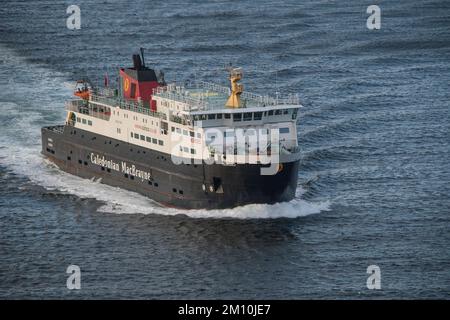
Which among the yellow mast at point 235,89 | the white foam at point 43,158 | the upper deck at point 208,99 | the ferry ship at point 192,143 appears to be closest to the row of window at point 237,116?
the ferry ship at point 192,143

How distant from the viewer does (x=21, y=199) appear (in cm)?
9738

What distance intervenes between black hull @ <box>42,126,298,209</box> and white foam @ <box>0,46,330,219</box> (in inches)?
25.1

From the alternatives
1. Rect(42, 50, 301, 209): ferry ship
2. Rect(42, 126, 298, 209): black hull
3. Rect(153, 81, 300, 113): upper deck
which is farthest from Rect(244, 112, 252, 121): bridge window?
Rect(42, 126, 298, 209): black hull

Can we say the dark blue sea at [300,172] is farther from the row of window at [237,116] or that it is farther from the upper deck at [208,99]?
the upper deck at [208,99]

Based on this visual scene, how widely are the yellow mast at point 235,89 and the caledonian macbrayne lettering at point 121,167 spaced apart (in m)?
8.86

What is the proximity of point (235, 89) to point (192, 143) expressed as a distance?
493 cm

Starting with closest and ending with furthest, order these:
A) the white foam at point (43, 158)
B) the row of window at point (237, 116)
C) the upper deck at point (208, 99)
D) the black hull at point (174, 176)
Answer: the black hull at point (174, 176) < the row of window at point (237, 116) < the white foam at point (43, 158) < the upper deck at point (208, 99)

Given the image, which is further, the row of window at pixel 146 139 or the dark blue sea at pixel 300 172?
the row of window at pixel 146 139

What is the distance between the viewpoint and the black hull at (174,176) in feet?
295

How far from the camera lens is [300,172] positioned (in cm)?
10062

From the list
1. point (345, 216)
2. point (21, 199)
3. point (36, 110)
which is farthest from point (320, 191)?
point (36, 110)

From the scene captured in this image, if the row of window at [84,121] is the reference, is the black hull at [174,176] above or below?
below

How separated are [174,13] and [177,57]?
22679 millimetres

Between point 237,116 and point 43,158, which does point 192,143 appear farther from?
point 43,158
